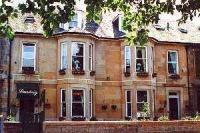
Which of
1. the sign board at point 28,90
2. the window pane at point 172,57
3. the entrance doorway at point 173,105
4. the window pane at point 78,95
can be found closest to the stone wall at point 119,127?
the window pane at point 78,95

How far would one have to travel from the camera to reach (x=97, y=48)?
31453mm

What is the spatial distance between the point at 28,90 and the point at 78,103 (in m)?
3.72

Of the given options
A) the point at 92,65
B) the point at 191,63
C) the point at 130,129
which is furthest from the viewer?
the point at 191,63

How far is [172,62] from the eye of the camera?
33.6m

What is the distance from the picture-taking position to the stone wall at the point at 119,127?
63.2 ft

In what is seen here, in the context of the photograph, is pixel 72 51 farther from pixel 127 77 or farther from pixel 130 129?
pixel 130 129

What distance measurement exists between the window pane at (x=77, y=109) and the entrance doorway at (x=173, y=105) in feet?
25.5

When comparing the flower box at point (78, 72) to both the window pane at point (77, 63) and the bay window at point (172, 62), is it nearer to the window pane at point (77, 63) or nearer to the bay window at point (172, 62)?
the window pane at point (77, 63)

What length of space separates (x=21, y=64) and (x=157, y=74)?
10879mm

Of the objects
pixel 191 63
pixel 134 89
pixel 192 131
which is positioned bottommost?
pixel 192 131

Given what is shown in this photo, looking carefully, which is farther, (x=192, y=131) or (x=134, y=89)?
(x=134, y=89)

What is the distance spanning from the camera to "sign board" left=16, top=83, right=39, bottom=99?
28.9 meters

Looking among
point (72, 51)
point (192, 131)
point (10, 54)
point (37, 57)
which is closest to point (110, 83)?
point (72, 51)

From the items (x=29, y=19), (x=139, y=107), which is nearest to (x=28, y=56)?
(x=29, y=19)
